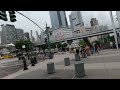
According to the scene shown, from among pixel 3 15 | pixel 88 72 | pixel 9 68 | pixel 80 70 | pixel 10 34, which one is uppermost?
pixel 10 34

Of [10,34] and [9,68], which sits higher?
[10,34]

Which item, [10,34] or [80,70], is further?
[10,34]

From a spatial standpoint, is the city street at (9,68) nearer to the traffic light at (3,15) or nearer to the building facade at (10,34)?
the traffic light at (3,15)

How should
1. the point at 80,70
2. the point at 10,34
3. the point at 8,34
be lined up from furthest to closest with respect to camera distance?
the point at 10,34 < the point at 8,34 < the point at 80,70

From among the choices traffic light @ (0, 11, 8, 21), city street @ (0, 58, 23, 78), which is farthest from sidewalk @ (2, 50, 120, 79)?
traffic light @ (0, 11, 8, 21)

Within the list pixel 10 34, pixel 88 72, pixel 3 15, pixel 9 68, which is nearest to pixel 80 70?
pixel 88 72

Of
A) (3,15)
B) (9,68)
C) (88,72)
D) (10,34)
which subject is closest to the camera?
(88,72)

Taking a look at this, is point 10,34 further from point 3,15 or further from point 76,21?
point 3,15
